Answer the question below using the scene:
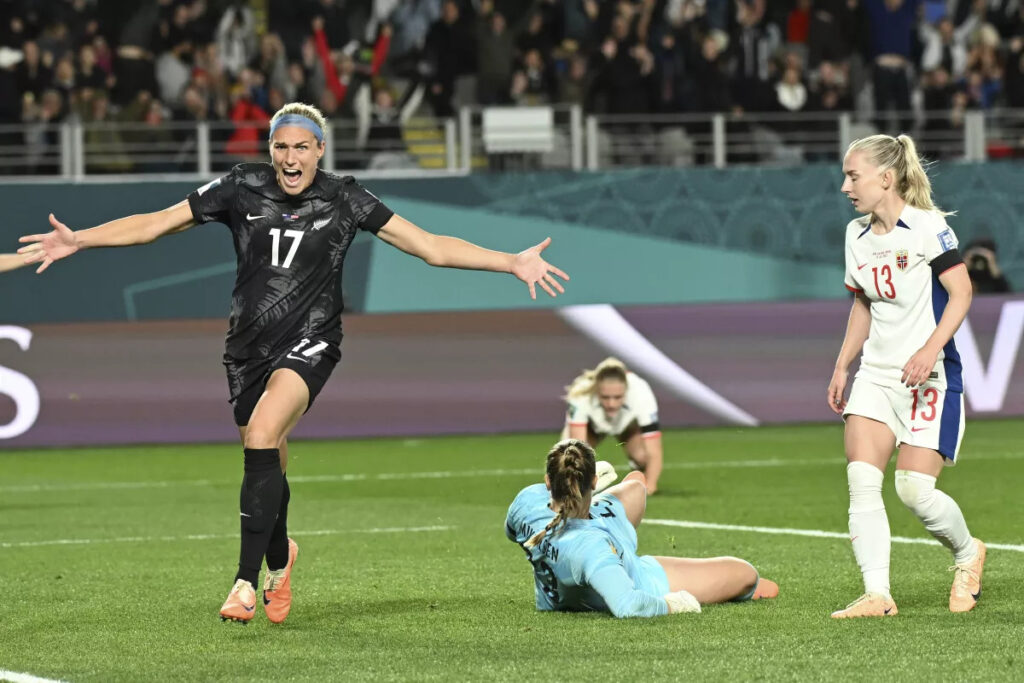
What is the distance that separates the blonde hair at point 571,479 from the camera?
23.9ft

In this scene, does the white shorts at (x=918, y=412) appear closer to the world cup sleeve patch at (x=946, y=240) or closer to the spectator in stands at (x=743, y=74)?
the world cup sleeve patch at (x=946, y=240)

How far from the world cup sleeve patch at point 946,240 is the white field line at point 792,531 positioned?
280 centimetres

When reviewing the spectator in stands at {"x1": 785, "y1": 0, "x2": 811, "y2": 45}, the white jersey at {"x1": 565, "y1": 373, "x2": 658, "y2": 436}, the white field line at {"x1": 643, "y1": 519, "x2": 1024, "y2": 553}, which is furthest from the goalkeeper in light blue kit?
the spectator in stands at {"x1": 785, "y1": 0, "x2": 811, "y2": 45}

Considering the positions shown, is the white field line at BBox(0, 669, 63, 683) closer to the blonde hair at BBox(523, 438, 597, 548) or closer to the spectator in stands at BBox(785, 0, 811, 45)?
the blonde hair at BBox(523, 438, 597, 548)

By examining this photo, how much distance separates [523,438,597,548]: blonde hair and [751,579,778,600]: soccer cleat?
1.06m

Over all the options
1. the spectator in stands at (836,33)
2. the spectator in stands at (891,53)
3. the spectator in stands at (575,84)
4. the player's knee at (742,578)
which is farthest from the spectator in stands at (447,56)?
the player's knee at (742,578)

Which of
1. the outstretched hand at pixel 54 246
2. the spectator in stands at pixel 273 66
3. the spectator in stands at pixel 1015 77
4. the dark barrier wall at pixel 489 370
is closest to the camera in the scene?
the outstretched hand at pixel 54 246

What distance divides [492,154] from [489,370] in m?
4.88

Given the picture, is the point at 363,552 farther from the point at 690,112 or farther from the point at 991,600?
the point at 690,112

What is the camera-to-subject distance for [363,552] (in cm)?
1020

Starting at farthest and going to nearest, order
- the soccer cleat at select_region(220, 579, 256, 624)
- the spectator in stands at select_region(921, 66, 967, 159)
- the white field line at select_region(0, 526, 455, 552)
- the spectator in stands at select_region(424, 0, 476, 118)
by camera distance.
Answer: the spectator in stands at select_region(921, 66, 967, 159) → the spectator in stands at select_region(424, 0, 476, 118) → the white field line at select_region(0, 526, 455, 552) → the soccer cleat at select_region(220, 579, 256, 624)

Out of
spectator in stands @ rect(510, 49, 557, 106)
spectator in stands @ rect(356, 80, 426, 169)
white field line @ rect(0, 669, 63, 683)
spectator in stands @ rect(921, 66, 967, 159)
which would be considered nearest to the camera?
white field line @ rect(0, 669, 63, 683)

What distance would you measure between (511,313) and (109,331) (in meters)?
4.02

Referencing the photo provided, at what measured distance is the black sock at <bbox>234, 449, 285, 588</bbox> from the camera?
7.27 m
